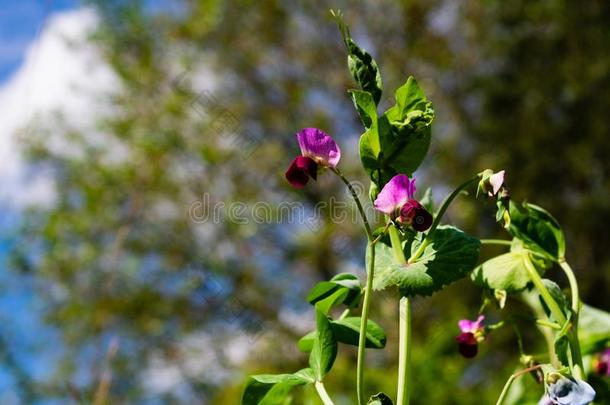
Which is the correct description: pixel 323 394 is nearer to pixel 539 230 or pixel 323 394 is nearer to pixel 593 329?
pixel 539 230

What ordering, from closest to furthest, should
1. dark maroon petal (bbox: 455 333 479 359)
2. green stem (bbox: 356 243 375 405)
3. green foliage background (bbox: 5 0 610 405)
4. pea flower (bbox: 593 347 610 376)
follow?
1. green stem (bbox: 356 243 375 405)
2. dark maroon petal (bbox: 455 333 479 359)
3. pea flower (bbox: 593 347 610 376)
4. green foliage background (bbox: 5 0 610 405)

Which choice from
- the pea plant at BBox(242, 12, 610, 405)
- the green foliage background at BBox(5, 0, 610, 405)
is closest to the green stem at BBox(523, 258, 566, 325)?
the pea plant at BBox(242, 12, 610, 405)

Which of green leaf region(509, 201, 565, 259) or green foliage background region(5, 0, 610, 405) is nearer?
green leaf region(509, 201, 565, 259)

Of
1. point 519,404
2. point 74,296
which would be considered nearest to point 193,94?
point 74,296

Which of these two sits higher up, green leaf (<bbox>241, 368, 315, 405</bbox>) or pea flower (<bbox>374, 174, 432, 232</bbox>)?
pea flower (<bbox>374, 174, 432, 232</bbox>)

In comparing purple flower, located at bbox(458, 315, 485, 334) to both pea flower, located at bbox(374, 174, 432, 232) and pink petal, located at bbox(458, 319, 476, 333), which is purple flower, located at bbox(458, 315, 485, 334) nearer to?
pink petal, located at bbox(458, 319, 476, 333)

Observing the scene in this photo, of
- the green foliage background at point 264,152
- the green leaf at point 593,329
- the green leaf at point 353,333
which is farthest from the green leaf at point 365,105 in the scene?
the green foliage background at point 264,152

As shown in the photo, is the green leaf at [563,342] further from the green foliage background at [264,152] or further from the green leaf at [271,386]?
the green foliage background at [264,152]

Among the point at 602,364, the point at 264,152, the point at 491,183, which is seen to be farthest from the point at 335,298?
the point at 264,152
